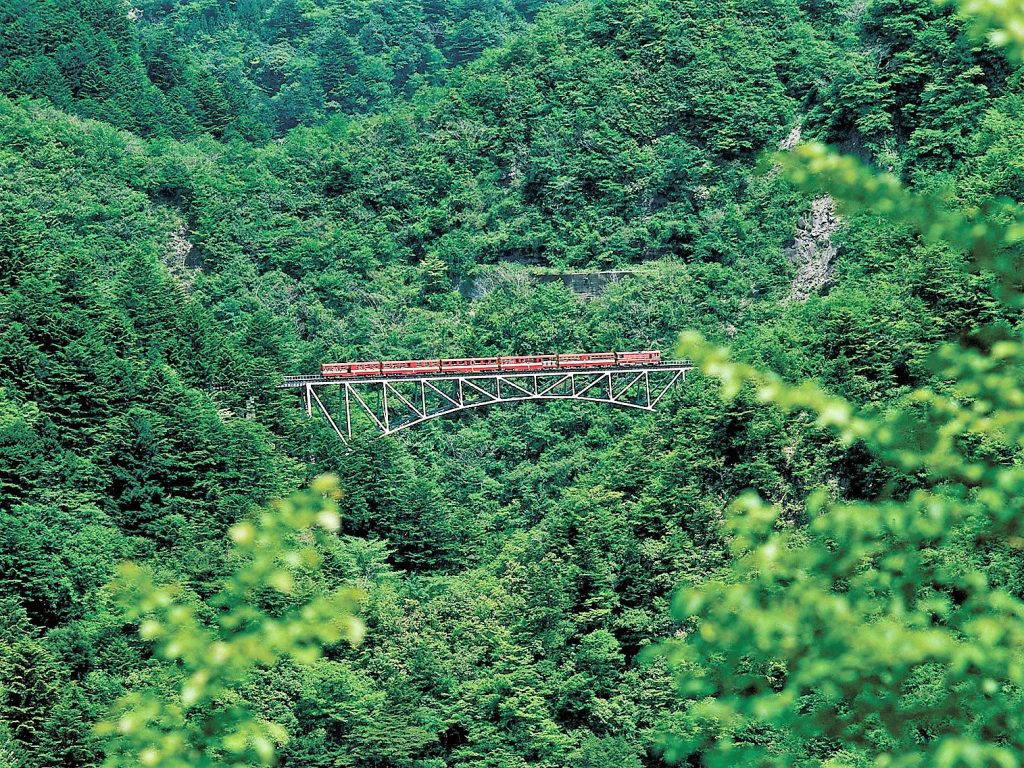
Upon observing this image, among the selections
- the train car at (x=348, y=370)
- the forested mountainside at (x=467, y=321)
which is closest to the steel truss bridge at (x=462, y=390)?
the train car at (x=348, y=370)

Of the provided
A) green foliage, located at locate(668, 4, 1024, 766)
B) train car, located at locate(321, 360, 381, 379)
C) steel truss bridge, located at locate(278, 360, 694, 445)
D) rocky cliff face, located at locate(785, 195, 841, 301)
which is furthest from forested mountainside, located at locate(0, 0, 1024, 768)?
green foliage, located at locate(668, 4, 1024, 766)

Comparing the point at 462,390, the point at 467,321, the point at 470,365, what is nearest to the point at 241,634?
the point at 470,365

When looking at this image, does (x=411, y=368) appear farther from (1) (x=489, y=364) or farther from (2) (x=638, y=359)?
(2) (x=638, y=359)

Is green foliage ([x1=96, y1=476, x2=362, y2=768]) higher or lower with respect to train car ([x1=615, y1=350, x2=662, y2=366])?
higher

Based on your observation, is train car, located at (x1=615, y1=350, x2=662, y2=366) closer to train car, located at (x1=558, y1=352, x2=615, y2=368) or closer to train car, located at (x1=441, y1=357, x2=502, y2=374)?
train car, located at (x1=558, y1=352, x2=615, y2=368)

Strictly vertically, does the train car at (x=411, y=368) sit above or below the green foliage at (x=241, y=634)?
below

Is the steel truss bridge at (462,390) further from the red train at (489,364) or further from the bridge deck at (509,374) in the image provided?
the red train at (489,364)
